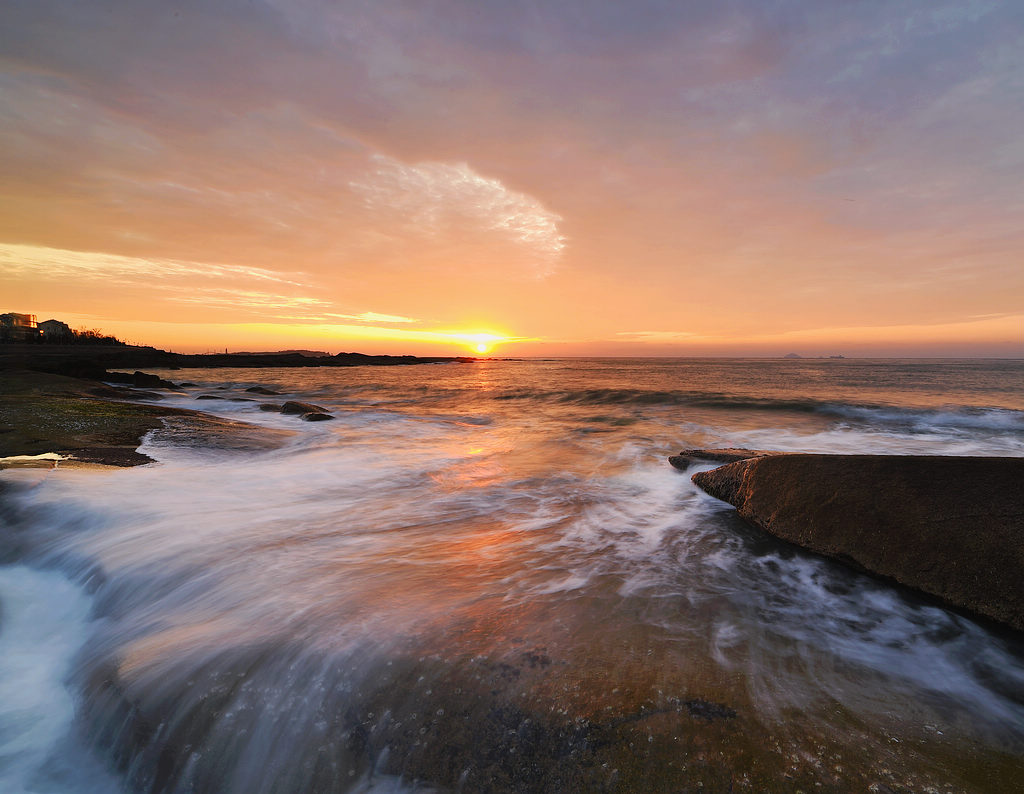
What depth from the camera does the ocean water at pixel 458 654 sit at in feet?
7.01

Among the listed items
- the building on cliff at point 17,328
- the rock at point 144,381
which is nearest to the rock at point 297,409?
the rock at point 144,381

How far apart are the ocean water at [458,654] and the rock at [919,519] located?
0.22 metres

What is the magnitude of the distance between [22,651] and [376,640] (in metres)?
2.65

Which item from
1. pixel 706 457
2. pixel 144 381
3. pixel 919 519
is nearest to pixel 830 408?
pixel 706 457

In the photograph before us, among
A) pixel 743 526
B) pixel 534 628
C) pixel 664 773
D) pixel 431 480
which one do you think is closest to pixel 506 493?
pixel 431 480

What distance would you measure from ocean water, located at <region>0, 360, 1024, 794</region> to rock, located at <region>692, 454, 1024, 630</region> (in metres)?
0.22

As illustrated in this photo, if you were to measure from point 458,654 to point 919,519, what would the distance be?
4.16m

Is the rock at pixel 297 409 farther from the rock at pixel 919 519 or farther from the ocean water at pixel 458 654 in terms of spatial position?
the rock at pixel 919 519

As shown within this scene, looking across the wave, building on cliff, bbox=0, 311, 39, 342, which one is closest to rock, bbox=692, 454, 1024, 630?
the wave

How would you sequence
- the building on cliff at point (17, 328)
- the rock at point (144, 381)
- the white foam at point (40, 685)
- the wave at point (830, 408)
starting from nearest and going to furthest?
1. the white foam at point (40, 685)
2. the wave at point (830, 408)
3. the rock at point (144, 381)
4. the building on cliff at point (17, 328)

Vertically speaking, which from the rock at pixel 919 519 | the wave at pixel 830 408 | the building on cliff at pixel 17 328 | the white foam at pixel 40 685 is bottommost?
the wave at pixel 830 408

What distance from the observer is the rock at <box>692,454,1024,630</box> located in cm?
341

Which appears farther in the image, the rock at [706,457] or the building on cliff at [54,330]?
the building on cliff at [54,330]

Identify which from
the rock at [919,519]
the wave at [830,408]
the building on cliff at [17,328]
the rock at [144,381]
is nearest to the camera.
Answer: the rock at [919,519]
